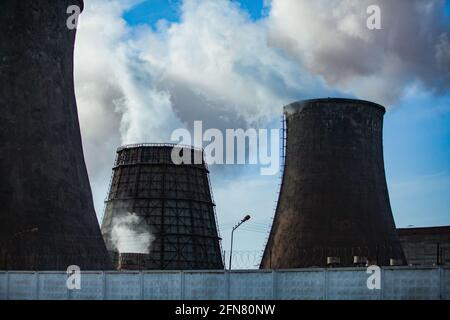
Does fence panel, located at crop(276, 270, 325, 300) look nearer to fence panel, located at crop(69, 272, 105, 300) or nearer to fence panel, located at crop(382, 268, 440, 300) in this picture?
fence panel, located at crop(382, 268, 440, 300)

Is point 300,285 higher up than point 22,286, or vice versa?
point 300,285

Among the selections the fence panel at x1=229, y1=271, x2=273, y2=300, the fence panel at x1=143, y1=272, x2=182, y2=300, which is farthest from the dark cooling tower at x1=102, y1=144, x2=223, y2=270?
the fence panel at x1=229, y1=271, x2=273, y2=300

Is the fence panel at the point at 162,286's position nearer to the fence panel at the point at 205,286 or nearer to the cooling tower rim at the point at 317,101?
the fence panel at the point at 205,286

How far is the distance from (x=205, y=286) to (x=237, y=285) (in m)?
0.76

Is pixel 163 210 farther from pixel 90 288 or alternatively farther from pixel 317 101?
pixel 90 288

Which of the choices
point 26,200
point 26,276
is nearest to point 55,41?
point 26,200

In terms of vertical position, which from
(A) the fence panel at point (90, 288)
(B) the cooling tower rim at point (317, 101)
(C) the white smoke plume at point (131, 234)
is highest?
(B) the cooling tower rim at point (317, 101)

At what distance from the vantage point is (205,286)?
1662 centimetres

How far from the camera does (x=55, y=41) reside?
26.8m

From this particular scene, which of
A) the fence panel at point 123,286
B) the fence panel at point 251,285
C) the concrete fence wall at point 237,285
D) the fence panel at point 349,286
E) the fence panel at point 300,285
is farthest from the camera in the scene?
the fence panel at point 123,286

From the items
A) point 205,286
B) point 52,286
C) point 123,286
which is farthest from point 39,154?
point 205,286

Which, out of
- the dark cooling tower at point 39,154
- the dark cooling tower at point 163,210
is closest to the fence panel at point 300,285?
the dark cooling tower at point 39,154

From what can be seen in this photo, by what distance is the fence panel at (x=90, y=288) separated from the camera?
706 inches

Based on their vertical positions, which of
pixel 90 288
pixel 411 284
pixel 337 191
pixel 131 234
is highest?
A: pixel 337 191
